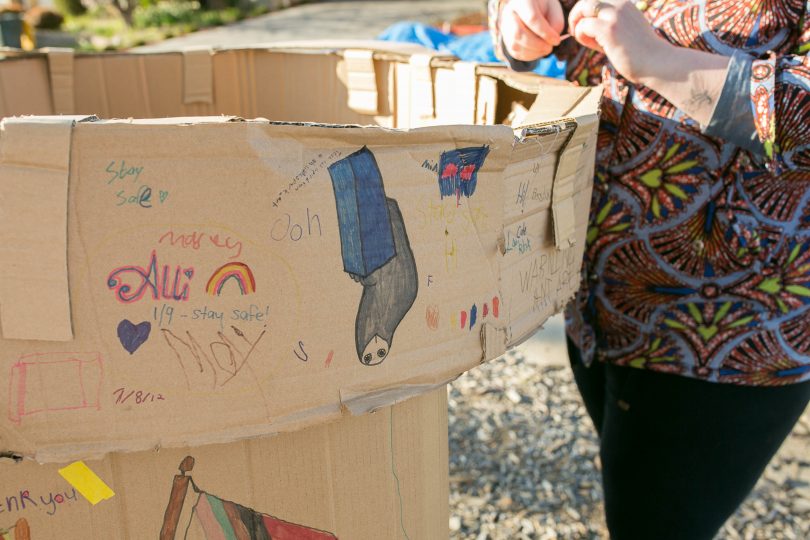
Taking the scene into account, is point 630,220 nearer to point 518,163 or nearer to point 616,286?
point 616,286

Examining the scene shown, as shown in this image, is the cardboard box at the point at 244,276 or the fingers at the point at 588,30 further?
the fingers at the point at 588,30

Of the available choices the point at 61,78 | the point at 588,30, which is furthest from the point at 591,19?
the point at 61,78

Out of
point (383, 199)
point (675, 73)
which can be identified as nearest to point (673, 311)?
point (675, 73)

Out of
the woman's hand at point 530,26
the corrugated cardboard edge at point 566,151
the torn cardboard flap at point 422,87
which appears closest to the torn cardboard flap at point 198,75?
the torn cardboard flap at point 422,87

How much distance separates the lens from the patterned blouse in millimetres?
963

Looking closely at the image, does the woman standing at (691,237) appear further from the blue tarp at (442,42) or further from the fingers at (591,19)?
the blue tarp at (442,42)

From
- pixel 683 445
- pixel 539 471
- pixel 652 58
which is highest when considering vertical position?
pixel 652 58

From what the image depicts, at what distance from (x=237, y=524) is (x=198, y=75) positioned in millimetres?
960

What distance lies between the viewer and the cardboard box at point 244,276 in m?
0.58

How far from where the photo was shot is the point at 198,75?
1.43m

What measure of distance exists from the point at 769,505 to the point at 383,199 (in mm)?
1860

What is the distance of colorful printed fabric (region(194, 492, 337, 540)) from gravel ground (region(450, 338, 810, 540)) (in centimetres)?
130

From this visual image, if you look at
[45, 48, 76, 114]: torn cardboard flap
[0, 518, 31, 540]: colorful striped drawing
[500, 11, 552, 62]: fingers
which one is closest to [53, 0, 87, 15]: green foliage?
[45, 48, 76, 114]: torn cardboard flap

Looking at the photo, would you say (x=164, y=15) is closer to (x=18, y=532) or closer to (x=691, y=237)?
(x=691, y=237)
